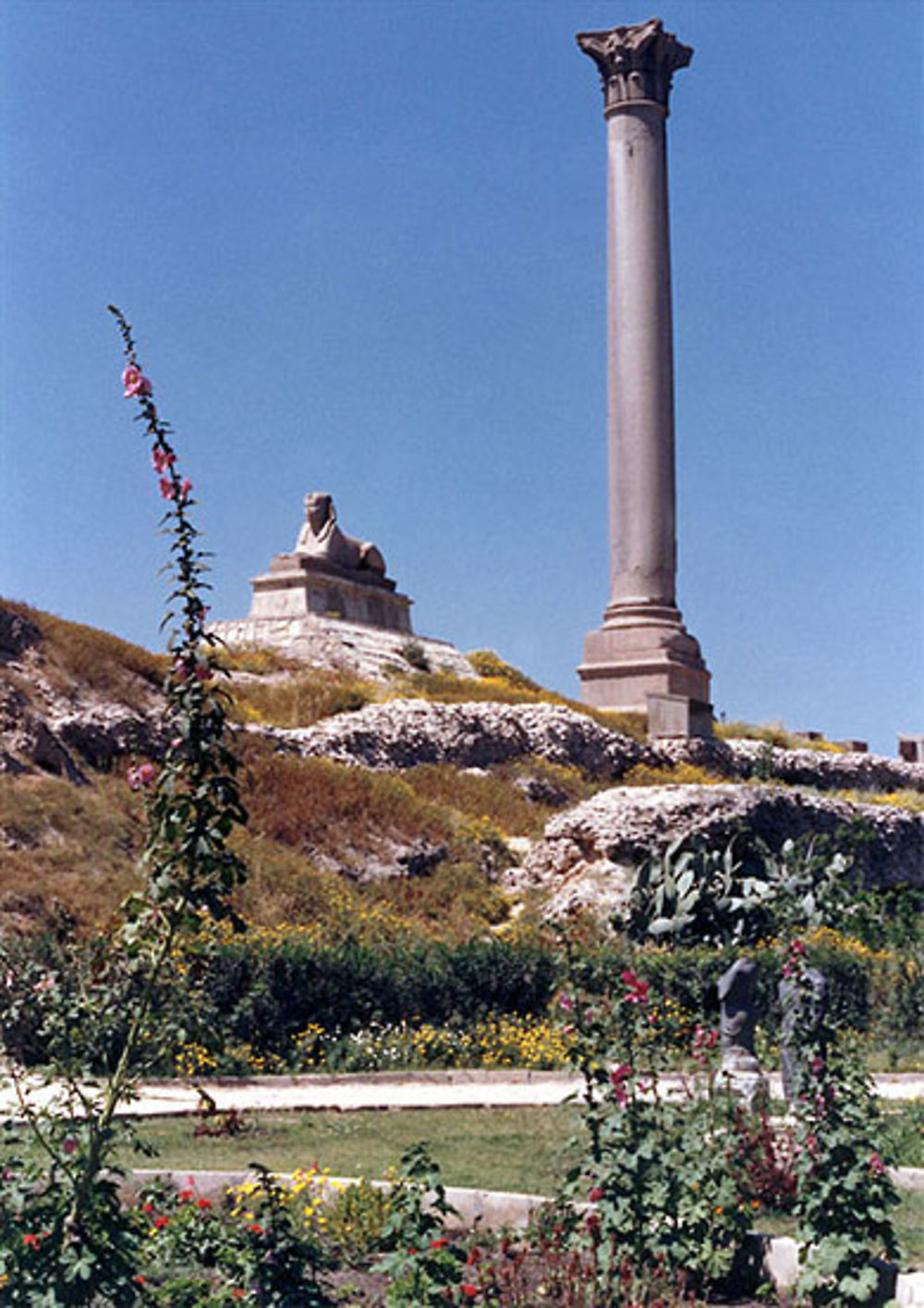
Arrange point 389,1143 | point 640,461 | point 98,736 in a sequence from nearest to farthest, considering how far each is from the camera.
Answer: point 389,1143 → point 98,736 → point 640,461

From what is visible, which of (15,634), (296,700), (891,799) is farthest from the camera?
(891,799)

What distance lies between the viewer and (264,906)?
19.2 metres

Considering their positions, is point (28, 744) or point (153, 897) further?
point (28, 744)

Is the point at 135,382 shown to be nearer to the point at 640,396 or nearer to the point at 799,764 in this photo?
the point at 640,396

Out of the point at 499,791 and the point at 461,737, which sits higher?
the point at 461,737

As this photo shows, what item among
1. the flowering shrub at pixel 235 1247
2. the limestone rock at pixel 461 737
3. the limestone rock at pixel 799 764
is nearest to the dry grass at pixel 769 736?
the limestone rock at pixel 799 764

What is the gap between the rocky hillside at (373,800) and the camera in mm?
19750

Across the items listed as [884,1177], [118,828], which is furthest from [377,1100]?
[118,828]

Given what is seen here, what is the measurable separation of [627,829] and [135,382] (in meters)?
17.1

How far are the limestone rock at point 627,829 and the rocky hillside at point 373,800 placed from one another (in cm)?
4

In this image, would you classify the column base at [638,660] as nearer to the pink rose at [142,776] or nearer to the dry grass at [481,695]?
the dry grass at [481,695]

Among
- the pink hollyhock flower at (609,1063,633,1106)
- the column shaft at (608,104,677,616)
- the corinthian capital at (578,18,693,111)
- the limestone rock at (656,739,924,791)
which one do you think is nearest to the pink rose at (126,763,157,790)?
Answer: the pink hollyhock flower at (609,1063,633,1106)

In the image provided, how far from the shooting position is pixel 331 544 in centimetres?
4147

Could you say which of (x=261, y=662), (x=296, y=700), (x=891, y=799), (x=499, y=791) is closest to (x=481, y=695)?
(x=261, y=662)
